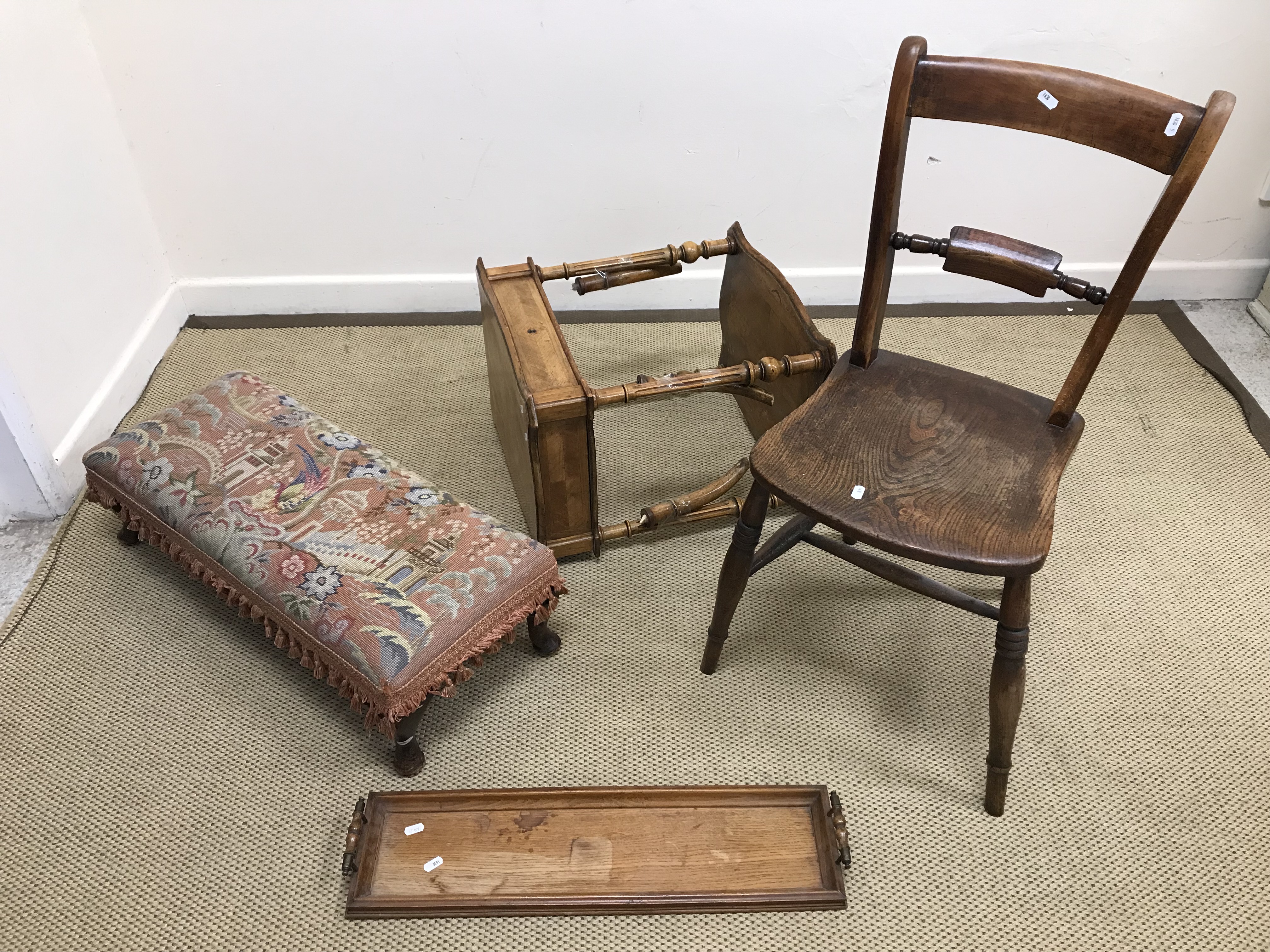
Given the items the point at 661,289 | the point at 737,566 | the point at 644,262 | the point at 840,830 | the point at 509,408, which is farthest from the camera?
the point at 661,289

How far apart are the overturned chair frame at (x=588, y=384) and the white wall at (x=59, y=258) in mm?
871

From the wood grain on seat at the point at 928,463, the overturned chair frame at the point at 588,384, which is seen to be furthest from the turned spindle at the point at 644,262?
the wood grain on seat at the point at 928,463

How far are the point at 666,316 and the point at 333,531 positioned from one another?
1265mm

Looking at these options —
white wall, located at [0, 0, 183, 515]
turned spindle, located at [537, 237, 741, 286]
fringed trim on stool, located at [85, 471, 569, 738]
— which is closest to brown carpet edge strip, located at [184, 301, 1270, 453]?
white wall, located at [0, 0, 183, 515]

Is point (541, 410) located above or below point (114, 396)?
above

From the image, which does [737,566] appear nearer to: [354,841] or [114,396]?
[354,841]

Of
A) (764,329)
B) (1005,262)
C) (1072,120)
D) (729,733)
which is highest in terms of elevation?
(1072,120)

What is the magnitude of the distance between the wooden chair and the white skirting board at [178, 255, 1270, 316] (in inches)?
42.0

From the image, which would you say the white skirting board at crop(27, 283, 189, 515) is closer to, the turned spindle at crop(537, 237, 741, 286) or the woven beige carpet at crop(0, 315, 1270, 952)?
the woven beige carpet at crop(0, 315, 1270, 952)

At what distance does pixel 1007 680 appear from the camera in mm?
1309

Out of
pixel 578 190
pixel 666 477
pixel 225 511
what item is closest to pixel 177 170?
pixel 578 190

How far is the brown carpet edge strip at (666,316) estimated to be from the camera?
2.46 metres

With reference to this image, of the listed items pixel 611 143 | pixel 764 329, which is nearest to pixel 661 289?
pixel 611 143

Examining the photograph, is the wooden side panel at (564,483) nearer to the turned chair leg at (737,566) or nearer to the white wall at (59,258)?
the turned chair leg at (737,566)
